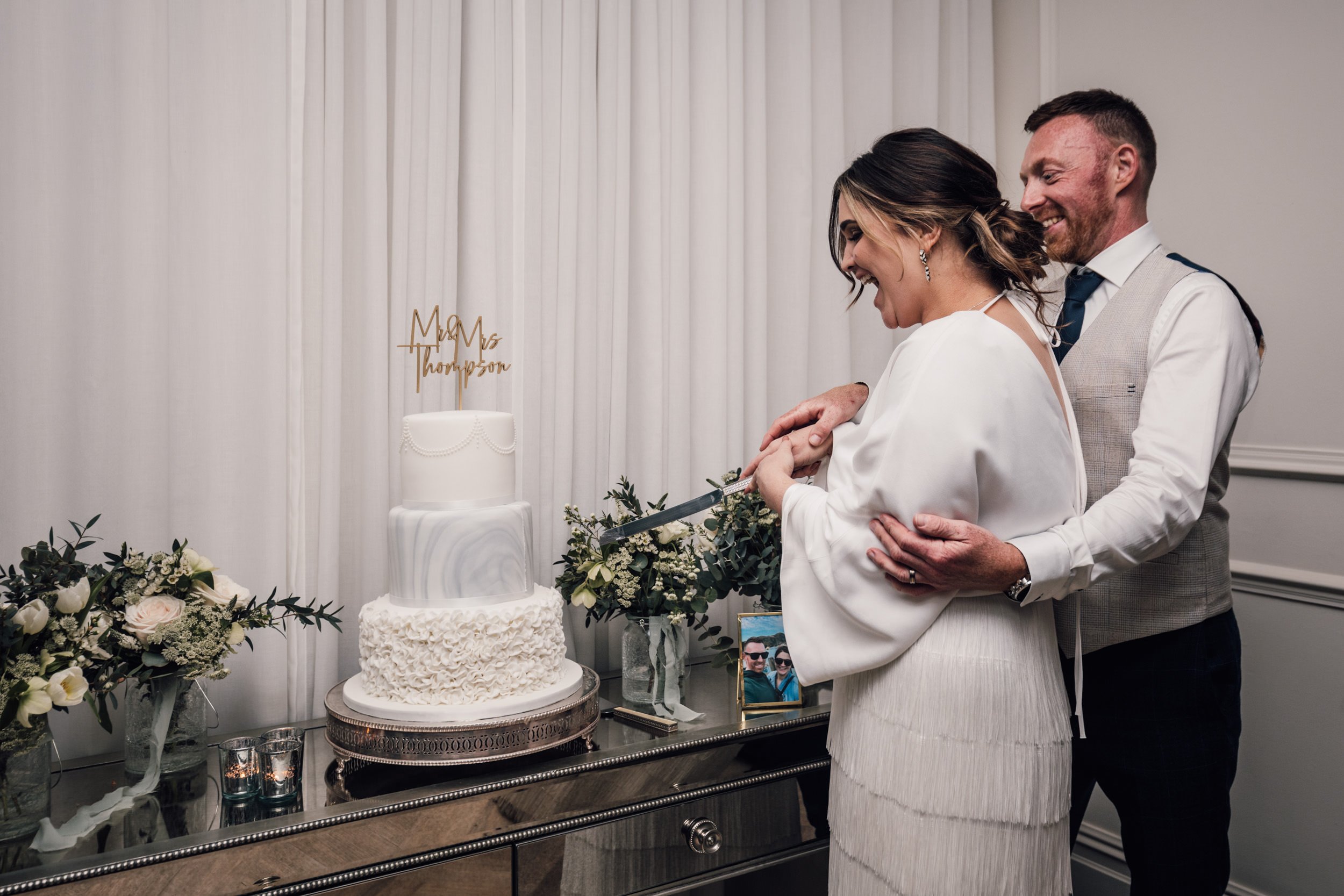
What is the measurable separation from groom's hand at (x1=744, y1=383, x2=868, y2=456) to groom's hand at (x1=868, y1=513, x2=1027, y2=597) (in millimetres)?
340

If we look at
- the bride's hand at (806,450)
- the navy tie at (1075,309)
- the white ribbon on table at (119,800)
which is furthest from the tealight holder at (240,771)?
the navy tie at (1075,309)

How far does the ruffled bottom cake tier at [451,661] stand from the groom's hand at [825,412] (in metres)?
0.51

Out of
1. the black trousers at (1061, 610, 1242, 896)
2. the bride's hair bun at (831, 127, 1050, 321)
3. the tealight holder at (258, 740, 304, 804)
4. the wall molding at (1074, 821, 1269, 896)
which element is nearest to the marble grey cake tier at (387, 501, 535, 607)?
the tealight holder at (258, 740, 304, 804)

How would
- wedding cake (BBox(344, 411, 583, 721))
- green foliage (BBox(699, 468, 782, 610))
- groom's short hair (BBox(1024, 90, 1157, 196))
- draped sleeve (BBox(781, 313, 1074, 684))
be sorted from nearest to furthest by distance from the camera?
draped sleeve (BBox(781, 313, 1074, 684))
wedding cake (BBox(344, 411, 583, 721))
groom's short hair (BBox(1024, 90, 1157, 196))
green foliage (BBox(699, 468, 782, 610))

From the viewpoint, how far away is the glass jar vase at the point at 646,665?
1.92m

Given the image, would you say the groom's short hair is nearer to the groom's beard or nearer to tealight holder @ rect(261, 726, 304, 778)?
the groom's beard

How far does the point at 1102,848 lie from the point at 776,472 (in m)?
1.78

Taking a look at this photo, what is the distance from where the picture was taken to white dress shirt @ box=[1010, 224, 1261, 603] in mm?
1393

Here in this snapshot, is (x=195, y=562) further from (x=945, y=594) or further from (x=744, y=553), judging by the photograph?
(x=945, y=594)

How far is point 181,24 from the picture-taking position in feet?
5.62

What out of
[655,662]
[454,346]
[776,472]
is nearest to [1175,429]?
[776,472]

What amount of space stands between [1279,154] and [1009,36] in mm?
959

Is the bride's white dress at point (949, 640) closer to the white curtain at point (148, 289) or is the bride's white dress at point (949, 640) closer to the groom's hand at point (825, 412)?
the groom's hand at point (825, 412)

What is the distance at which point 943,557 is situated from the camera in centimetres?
118
